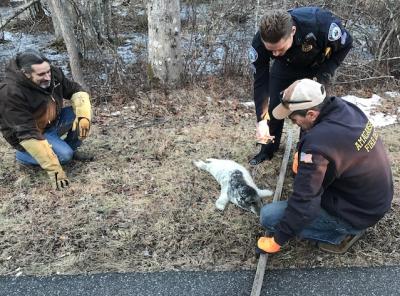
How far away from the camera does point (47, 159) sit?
11.4 feet

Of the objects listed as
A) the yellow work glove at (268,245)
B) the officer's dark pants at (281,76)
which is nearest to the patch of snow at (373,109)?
the officer's dark pants at (281,76)

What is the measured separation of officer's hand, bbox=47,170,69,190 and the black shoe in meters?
1.81

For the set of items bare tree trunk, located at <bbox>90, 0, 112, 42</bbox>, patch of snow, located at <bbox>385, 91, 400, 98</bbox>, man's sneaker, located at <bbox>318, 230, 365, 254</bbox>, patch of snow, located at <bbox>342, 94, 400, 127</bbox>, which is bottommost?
patch of snow, located at <bbox>342, 94, 400, 127</bbox>

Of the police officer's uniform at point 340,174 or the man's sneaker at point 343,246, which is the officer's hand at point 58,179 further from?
the man's sneaker at point 343,246

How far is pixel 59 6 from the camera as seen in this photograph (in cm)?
472

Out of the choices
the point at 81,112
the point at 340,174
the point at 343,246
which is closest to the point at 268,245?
the point at 343,246

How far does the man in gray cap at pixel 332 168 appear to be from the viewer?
2.22 m

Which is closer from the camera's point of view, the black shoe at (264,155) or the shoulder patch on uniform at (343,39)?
the shoulder patch on uniform at (343,39)

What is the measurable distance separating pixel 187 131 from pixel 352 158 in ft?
8.55

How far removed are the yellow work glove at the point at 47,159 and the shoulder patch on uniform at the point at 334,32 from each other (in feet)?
8.34

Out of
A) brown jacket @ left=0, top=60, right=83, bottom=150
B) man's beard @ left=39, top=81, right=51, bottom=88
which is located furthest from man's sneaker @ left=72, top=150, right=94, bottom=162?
man's beard @ left=39, top=81, right=51, bottom=88

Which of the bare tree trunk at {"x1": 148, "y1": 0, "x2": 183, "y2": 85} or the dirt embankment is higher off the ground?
the bare tree trunk at {"x1": 148, "y1": 0, "x2": 183, "y2": 85}

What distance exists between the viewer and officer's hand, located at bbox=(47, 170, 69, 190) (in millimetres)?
3594

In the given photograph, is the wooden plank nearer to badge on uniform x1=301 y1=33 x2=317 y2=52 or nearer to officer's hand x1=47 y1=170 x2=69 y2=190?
badge on uniform x1=301 y1=33 x2=317 y2=52
